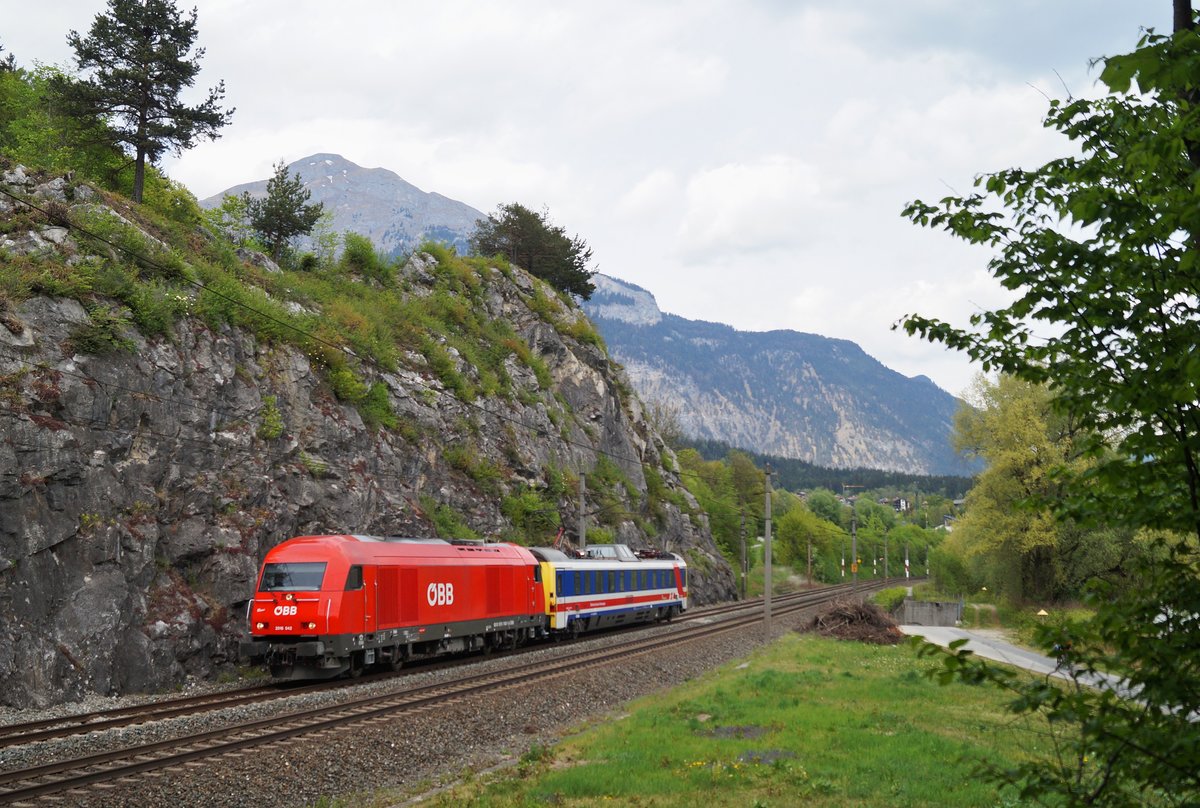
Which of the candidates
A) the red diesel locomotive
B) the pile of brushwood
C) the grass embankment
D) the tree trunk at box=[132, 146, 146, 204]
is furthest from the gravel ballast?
the tree trunk at box=[132, 146, 146, 204]

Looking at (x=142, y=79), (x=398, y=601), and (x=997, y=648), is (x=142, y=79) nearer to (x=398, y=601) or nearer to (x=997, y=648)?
(x=398, y=601)

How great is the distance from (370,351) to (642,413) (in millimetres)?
36646

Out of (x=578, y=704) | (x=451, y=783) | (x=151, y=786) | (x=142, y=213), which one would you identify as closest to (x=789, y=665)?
(x=578, y=704)

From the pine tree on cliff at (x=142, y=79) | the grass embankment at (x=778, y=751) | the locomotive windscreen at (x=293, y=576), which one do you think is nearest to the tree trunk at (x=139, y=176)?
the pine tree on cliff at (x=142, y=79)

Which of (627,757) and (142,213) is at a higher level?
(142,213)

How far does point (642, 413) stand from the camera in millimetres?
72938

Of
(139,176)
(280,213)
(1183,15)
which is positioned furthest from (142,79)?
(1183,15)

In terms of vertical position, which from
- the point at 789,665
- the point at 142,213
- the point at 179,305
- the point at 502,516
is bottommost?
the point at 789,665

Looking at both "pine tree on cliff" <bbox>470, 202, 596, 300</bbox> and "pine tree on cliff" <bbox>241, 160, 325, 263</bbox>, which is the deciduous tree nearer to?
"pine tree on cliff" <bbox>241, 160, 325, 263</bbox>

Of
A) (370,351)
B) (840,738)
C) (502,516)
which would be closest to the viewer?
(840,738)

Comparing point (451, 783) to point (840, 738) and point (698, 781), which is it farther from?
point (840, 738)

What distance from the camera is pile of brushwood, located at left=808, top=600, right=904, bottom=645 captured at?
3772cm

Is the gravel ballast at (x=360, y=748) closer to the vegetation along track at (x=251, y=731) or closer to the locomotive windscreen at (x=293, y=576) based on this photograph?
the vegetation along track at (x=251, y=731)

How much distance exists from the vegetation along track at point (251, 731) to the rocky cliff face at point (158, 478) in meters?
3.04
